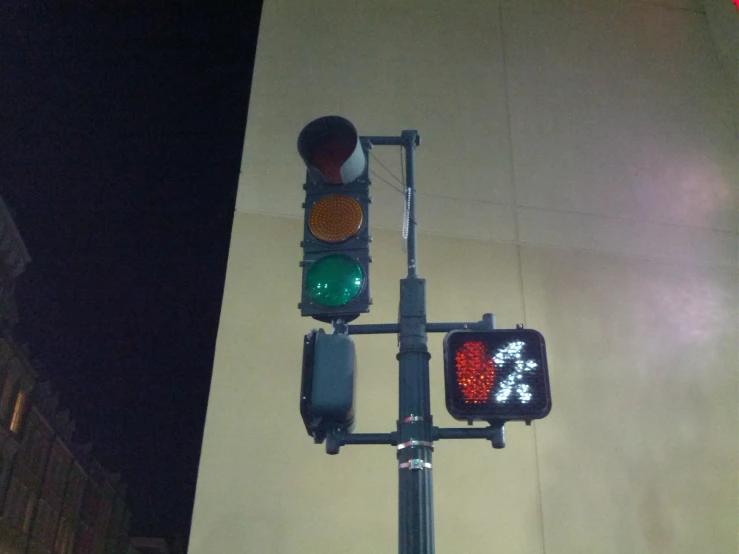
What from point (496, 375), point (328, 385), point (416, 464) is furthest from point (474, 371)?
point (328, 385)

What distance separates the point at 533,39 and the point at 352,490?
5970mm

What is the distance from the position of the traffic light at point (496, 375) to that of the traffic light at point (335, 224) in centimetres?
51

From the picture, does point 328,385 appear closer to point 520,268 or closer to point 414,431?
point 414,431

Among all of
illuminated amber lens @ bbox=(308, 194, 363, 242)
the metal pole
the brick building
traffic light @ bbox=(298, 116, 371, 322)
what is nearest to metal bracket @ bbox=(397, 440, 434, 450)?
the metal pole

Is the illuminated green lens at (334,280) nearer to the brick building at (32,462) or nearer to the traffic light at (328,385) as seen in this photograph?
the traffic light at (328,385)

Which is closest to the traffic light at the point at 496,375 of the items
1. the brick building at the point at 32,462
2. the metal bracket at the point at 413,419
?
the metal bracket at the point at 413,419

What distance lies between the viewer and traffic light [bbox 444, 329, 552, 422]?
2447 mm

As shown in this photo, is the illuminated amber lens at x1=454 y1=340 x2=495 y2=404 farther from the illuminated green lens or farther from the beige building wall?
the beige building wall

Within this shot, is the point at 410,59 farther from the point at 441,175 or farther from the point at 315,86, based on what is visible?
the point at 441,175

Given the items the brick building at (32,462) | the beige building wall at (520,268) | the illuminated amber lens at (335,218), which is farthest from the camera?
the brick building at (32,462)

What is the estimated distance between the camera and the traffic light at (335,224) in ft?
9.03

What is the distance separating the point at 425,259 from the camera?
5.64 metres

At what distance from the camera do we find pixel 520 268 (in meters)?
5.71

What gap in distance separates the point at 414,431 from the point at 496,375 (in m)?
0.43
